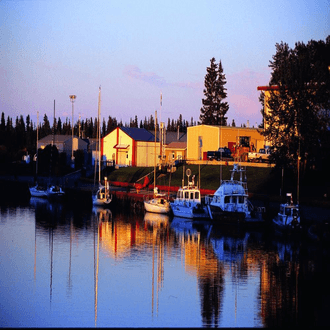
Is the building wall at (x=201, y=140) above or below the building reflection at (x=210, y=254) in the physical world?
above

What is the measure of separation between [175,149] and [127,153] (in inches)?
472

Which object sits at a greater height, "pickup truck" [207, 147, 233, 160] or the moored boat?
"pickup truck" [207, 147, 233, 160]

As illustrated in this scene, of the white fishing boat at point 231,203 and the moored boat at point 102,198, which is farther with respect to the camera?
the moored boat at point 102,198

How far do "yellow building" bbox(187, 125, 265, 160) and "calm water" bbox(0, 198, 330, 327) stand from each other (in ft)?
133

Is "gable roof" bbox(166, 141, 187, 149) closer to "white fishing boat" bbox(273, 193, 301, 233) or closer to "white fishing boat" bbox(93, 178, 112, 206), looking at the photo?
"white fishing boat" bbox(93, 178, 112, 206)

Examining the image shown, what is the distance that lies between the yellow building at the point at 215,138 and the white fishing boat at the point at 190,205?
34381mm

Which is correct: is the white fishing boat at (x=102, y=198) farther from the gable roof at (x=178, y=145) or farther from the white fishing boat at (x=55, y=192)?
the gable roof at (x=178, y=145)

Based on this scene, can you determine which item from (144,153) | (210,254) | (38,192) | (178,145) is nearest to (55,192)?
(38,192)

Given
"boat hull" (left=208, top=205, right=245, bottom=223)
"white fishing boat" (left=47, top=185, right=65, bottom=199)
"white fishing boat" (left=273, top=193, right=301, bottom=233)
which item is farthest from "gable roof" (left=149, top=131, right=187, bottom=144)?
"white fishing boat" (left=273, top=193, right=301, bottom=233)

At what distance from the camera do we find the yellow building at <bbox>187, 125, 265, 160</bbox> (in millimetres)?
96812

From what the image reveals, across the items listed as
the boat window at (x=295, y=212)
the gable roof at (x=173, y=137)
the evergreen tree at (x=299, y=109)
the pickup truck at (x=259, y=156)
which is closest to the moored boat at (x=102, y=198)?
the pickup truck at (x=259, y=156)

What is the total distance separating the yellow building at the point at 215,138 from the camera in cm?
9681

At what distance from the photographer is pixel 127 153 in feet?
380

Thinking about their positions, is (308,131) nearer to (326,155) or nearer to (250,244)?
(326,155)
